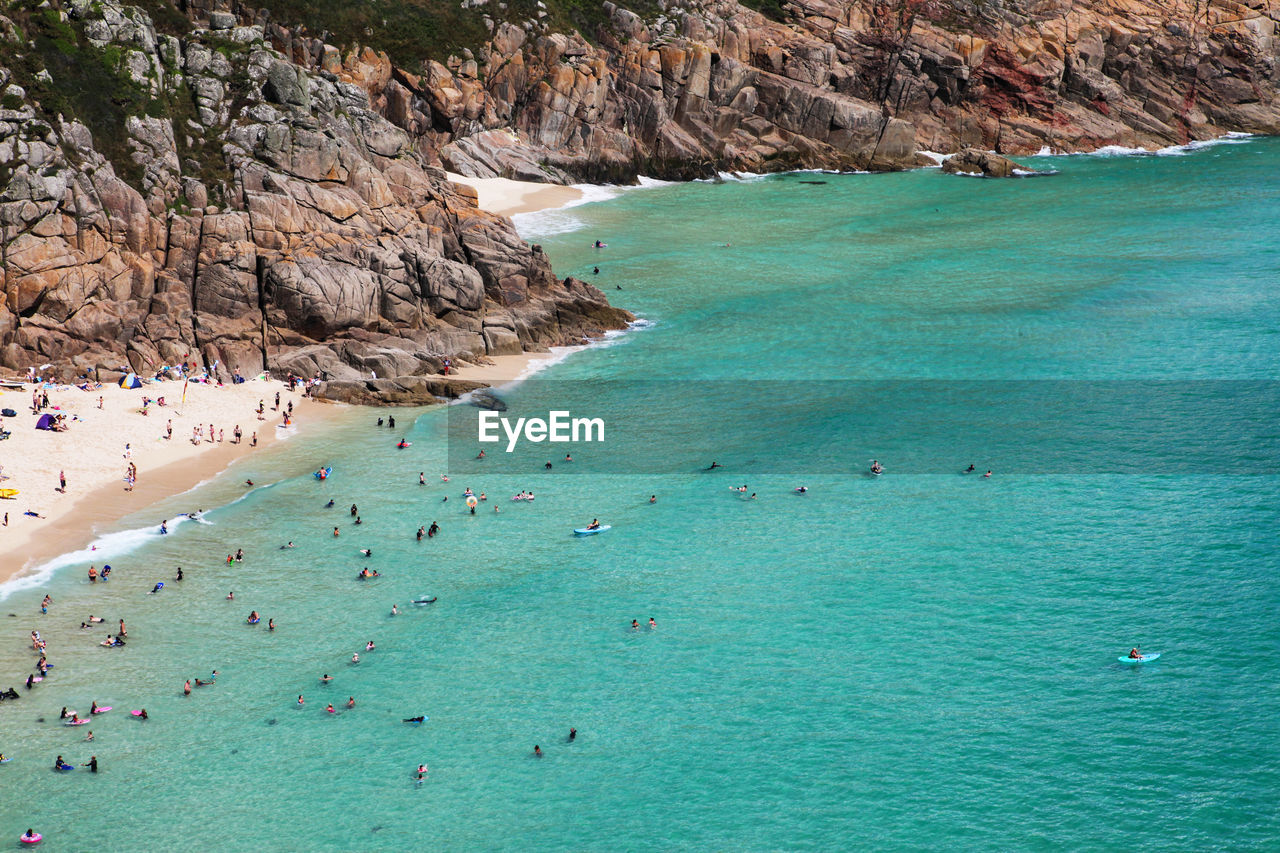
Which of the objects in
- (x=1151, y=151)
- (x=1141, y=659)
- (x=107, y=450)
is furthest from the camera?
(x=1151, y=151)

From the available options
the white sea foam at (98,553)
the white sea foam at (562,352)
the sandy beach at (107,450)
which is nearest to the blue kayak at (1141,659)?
the white sea foam at (562,352)

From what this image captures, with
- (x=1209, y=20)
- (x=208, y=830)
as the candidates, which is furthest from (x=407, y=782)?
(x=1209, y=20)

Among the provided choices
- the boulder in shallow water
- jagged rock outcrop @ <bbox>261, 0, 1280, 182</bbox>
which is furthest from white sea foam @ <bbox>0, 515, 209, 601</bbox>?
the boulder in shallow water

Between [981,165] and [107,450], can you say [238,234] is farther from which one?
[981,165]

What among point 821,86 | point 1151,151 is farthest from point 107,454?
point 1151,151

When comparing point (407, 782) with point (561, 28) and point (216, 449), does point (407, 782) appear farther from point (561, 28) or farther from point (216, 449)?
point (561, 28)

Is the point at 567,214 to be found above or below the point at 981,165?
below
